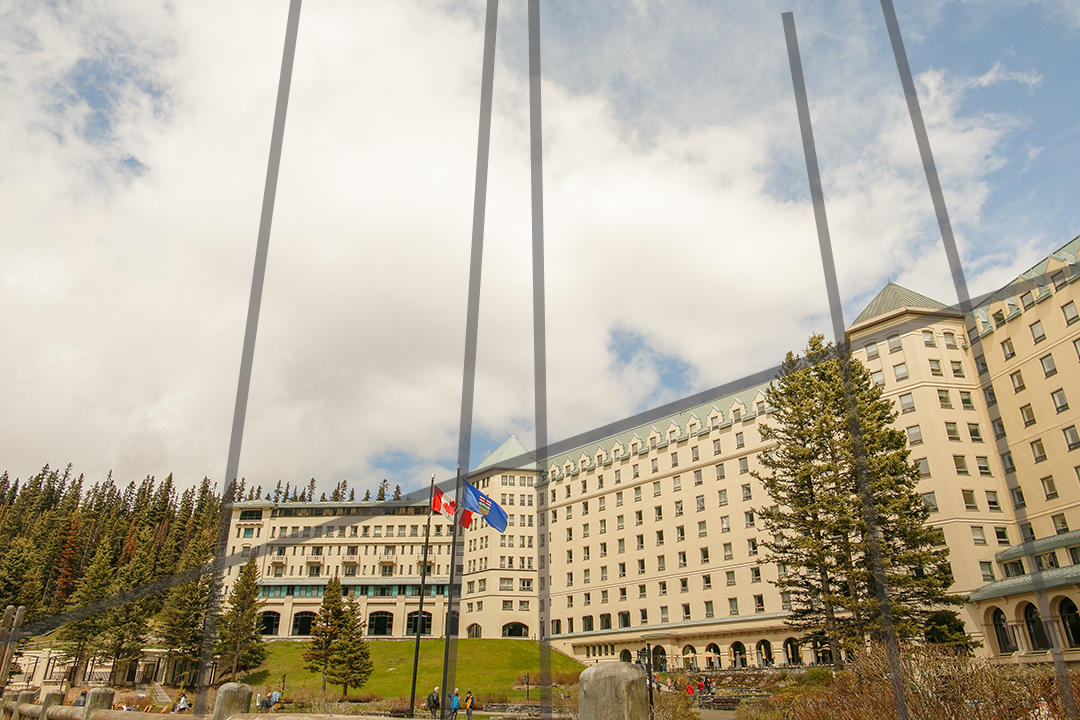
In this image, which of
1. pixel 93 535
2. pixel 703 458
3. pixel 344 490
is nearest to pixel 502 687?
pixel 703 458

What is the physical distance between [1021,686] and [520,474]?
80691mm

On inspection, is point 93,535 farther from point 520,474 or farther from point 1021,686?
point 1021,686

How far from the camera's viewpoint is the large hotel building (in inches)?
1763

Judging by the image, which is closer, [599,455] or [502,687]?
[502,687]

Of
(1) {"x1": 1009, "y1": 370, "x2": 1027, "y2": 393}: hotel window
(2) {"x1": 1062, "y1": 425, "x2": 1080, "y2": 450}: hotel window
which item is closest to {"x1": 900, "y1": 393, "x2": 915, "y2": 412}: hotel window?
(1) {"x1": 1009, "y1": 370, "x2": 1027, "y2": 393}: hotel window

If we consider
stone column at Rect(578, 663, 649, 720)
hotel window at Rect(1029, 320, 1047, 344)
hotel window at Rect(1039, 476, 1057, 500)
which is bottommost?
stone column at Rect(578, 663, 649, 720)

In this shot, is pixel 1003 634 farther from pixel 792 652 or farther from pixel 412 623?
pixel 412 623

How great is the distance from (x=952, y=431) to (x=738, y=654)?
2705 cm

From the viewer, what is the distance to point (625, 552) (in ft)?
249

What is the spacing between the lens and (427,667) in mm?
65500

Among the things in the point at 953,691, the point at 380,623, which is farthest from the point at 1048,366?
the point at 380,623

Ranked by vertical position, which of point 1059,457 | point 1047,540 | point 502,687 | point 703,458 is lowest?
point 502,687

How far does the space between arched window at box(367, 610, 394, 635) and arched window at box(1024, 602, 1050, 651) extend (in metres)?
70.4

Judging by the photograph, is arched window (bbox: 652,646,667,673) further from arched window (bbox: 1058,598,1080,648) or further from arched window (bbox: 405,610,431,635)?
arched window (bbox: 405,610,431,635)
